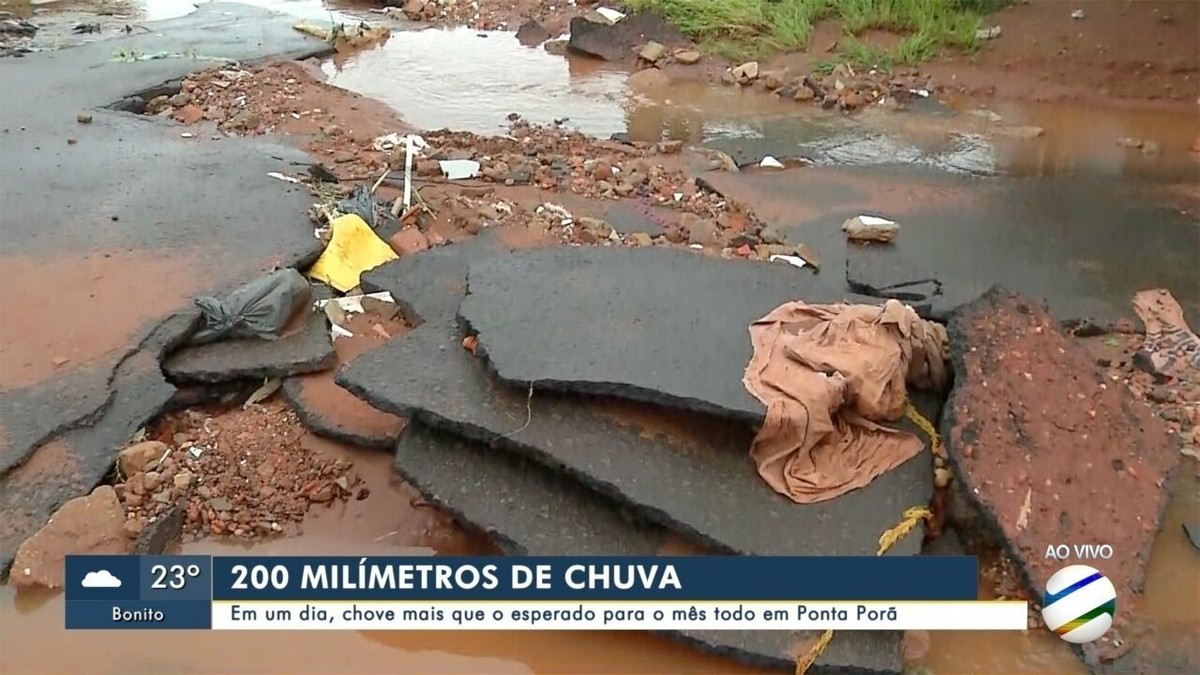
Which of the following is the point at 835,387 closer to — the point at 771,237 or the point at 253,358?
the point at 771,237

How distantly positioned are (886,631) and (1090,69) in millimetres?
7749

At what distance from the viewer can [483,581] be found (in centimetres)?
298

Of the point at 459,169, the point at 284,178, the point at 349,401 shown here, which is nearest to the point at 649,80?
the point at 459,169

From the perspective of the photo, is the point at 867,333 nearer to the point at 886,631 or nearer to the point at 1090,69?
the point at 886,631

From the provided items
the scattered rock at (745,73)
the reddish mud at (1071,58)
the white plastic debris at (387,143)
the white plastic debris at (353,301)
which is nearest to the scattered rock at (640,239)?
the white plastic debris at (353,301)

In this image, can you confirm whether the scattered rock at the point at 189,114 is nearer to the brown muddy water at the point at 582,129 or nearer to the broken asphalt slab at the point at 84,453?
the brown muddy water at the point at 582,129

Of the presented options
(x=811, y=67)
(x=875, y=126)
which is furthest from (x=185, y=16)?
(x=875, y=126)

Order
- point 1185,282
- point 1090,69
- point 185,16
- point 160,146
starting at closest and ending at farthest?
point 1185,282 → point 160,146 → point 1090,69 → point 185,16

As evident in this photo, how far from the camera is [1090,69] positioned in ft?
29.0

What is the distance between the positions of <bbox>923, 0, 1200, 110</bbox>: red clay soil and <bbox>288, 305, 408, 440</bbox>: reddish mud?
673cm

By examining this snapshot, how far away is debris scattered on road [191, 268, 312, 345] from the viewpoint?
405 cm

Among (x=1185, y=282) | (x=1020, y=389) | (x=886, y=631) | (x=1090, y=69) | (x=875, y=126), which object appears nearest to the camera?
(x=886, y=631)

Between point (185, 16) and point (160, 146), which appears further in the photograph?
point (185, 16)

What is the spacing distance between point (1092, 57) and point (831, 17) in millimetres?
2529
